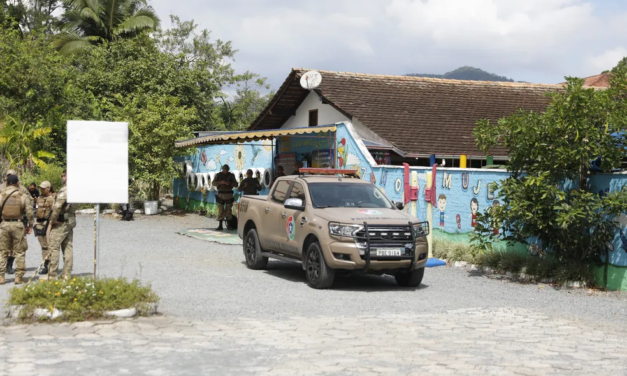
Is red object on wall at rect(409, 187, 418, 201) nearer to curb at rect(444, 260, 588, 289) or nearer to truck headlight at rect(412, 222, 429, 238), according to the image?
curb at rect(444, 260, 588, 289)

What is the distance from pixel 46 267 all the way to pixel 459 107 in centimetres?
1520

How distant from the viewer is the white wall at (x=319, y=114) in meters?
23.9

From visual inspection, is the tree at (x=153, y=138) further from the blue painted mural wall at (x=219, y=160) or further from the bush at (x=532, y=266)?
the bush at (x=532, y=266)

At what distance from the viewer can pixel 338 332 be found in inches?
344

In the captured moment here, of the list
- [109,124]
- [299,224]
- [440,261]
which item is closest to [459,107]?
[440,261]

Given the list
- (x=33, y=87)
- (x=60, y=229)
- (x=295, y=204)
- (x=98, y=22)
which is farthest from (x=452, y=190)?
(x=98, y=22)

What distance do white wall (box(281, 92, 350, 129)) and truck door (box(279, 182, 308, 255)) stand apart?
392 inches

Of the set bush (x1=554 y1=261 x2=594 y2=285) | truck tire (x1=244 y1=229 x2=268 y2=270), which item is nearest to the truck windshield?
truck tire (x1=244 y1=229 x2=268 y2=270)

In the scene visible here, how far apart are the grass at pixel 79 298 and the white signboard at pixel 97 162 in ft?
3.66

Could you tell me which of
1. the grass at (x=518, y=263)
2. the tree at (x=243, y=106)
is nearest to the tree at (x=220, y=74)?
the tree at (x=243, y=106)

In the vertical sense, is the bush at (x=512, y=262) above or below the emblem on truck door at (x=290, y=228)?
below

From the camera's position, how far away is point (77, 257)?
53.0ft

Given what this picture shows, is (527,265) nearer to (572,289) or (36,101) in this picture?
(572,289)

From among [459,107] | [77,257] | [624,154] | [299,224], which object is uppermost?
[459,107]
